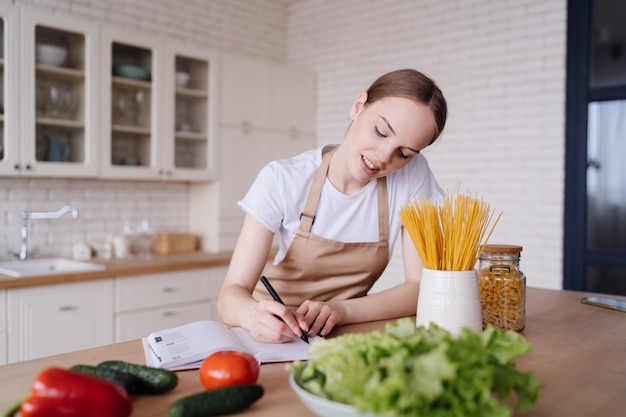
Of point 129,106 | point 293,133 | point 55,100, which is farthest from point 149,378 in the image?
point 293,133

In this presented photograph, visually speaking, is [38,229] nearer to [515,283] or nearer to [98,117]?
[98,117]

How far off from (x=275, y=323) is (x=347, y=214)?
0.62 meters

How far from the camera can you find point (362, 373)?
29.5 inches

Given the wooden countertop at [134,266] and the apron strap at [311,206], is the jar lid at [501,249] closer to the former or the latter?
the apron strap at [311,206]

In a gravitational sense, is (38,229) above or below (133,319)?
above

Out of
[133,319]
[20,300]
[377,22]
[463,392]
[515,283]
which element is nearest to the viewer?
[463,392]

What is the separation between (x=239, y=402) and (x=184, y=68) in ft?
11.6

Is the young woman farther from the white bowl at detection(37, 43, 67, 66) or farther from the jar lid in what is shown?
the white bowl at detection(37, 43, 67, 66)

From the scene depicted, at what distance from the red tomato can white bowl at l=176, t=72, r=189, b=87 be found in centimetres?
332

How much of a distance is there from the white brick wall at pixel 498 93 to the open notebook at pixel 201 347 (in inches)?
106

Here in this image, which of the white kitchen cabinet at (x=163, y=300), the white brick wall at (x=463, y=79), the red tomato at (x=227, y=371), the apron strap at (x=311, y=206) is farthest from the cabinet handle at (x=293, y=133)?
the red tomato at (x=227, y=371)

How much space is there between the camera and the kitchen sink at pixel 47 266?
10.8 ft

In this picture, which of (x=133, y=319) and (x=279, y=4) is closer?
(x=133, y=319)

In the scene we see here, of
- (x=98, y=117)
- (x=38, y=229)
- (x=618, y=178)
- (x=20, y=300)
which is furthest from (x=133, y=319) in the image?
(x=618, y=178)
